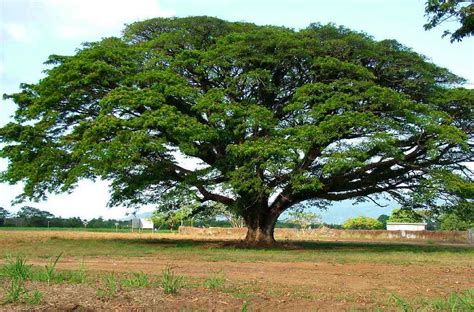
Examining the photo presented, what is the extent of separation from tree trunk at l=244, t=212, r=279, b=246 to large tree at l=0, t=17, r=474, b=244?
759mm

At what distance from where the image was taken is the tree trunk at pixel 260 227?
27.0 meters

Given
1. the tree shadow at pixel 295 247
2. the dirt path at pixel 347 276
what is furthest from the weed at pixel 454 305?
the tree shadow at pixel 295 247

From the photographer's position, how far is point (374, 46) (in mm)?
24172

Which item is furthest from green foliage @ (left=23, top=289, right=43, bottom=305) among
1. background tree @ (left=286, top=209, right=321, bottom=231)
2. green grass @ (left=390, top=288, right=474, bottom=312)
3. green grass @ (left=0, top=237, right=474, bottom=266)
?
background tree @ (left=286, top=209, right=321, bottom=231)

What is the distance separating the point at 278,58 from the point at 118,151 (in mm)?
7571

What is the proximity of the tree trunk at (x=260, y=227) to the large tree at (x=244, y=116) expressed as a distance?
759 millimetres

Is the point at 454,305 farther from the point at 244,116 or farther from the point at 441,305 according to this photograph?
the point at 244,116

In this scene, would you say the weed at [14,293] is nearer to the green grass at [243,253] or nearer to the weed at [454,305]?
the weed at [454,305]

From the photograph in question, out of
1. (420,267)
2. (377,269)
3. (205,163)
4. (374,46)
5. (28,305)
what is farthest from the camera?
(205,163)

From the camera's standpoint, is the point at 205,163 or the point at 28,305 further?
the point at 205,163

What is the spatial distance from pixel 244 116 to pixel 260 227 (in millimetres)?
6782

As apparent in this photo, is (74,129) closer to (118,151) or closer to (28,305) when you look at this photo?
(118,151)

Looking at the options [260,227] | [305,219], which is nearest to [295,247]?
[260,227]

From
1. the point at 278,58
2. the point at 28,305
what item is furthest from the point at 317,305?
the point at 278,58
